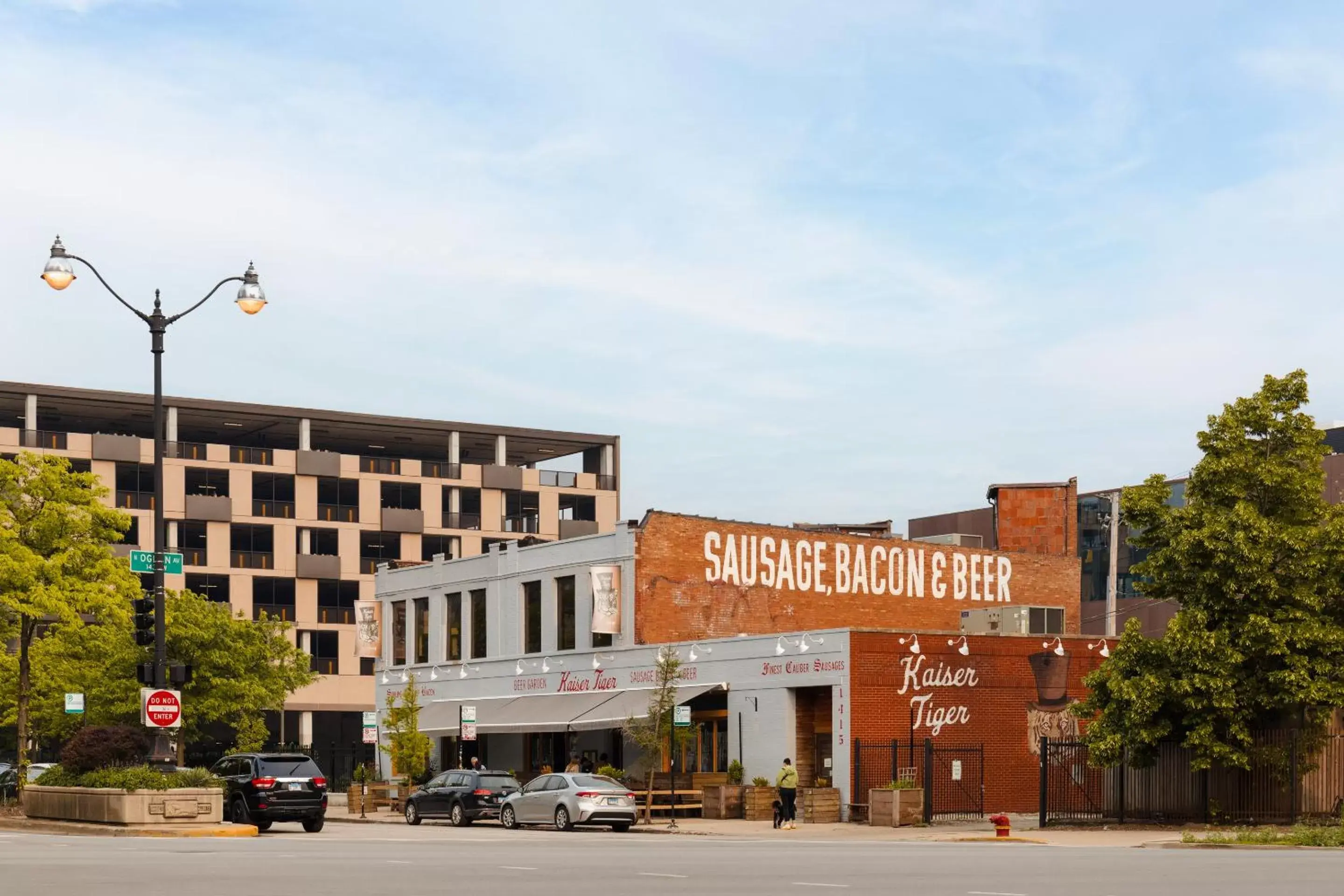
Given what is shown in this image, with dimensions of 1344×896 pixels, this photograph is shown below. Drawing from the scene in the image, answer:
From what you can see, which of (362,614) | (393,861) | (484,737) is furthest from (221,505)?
(393,861)

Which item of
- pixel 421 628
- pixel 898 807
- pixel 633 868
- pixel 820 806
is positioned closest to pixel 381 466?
pixel 421 628

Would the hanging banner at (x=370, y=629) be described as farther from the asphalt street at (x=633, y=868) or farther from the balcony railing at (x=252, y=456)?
the balcony railing at (x=252, y=456)

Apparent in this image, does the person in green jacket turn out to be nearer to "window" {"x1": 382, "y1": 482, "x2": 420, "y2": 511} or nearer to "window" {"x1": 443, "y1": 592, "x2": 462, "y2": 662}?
"window" {"x1": 443, "y1": 592, "x2": 462, "y2": 662}

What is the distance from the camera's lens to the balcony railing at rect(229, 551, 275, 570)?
97.8 meters

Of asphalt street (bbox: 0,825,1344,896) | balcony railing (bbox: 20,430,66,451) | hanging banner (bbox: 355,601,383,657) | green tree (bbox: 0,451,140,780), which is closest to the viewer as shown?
asphalt street (bbox: 0,825,1344,896)

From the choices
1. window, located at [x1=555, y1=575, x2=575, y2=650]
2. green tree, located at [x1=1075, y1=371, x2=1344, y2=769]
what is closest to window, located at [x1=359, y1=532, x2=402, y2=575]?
window, located at [x1=555, y1=575, x2=575, y2=650]

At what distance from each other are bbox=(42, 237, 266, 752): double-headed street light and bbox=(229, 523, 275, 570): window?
61.7 metres

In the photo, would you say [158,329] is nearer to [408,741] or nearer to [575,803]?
[575,803]

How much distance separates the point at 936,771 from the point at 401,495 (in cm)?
6397

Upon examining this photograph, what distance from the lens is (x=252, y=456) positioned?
99.2m

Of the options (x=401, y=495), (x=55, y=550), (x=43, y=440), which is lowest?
(x=55, y=550)

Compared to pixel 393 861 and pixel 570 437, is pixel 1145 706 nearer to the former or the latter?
pixel 393 861

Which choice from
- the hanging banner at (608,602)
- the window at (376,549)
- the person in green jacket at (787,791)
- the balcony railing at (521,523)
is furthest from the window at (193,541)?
the person in green jacket at (787,791)

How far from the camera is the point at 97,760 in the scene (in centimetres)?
3809
